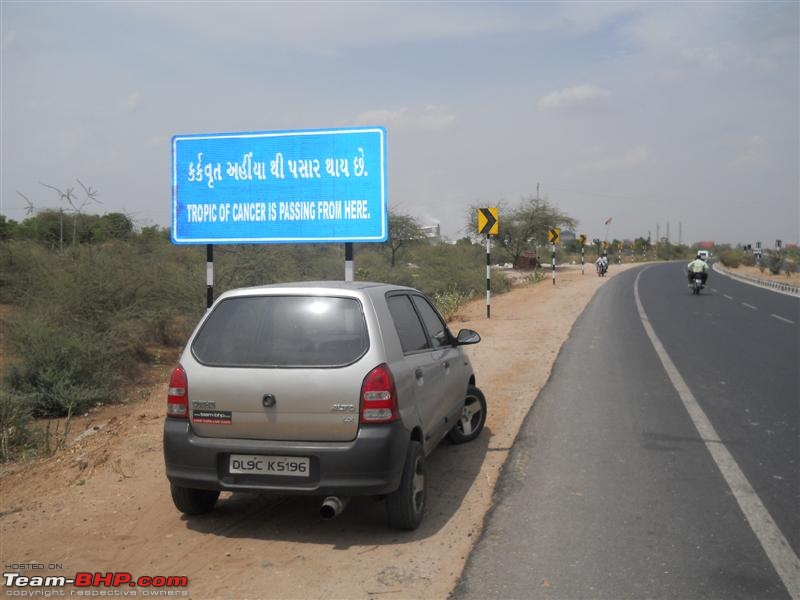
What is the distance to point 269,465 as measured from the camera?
14.9 feet

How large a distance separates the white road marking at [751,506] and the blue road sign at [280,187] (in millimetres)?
4333

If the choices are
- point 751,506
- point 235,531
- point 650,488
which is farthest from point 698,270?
point 235,531

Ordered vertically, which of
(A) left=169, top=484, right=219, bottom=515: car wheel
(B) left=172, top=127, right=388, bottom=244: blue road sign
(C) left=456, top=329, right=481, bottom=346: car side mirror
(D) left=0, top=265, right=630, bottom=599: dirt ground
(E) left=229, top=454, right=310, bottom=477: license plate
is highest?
(B) left=172, top=127, right=388, bottom=244: blue road sign

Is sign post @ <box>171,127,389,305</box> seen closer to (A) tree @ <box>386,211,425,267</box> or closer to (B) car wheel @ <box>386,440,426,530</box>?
(B) car wheel @ <box>386,440,426,530</box>

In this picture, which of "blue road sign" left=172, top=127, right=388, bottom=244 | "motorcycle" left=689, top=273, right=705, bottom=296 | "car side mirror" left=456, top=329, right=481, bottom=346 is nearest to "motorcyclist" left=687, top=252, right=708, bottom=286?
"motorcycle" left=689, top=273, right=705, bottom=296

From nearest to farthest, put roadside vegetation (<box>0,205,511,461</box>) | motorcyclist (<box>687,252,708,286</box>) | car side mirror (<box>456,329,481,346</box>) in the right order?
car side mirror (<box>456,329,481,346</box>)
roadside vegetation (<box>0,205,511,461</box>)
motorcyclist (<box>687,252,708,286</box>)

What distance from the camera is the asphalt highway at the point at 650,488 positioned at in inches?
160

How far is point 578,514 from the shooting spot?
5.06 meters

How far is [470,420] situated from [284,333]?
296 centimetres

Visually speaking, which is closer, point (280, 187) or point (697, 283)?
point (280, 187)

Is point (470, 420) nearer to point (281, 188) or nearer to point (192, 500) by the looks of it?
point (192, 500)

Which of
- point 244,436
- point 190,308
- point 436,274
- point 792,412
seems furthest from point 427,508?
point 436,274

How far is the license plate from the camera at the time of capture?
14.7ft

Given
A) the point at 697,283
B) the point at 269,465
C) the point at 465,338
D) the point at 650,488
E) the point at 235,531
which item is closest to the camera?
the point at 269,465
